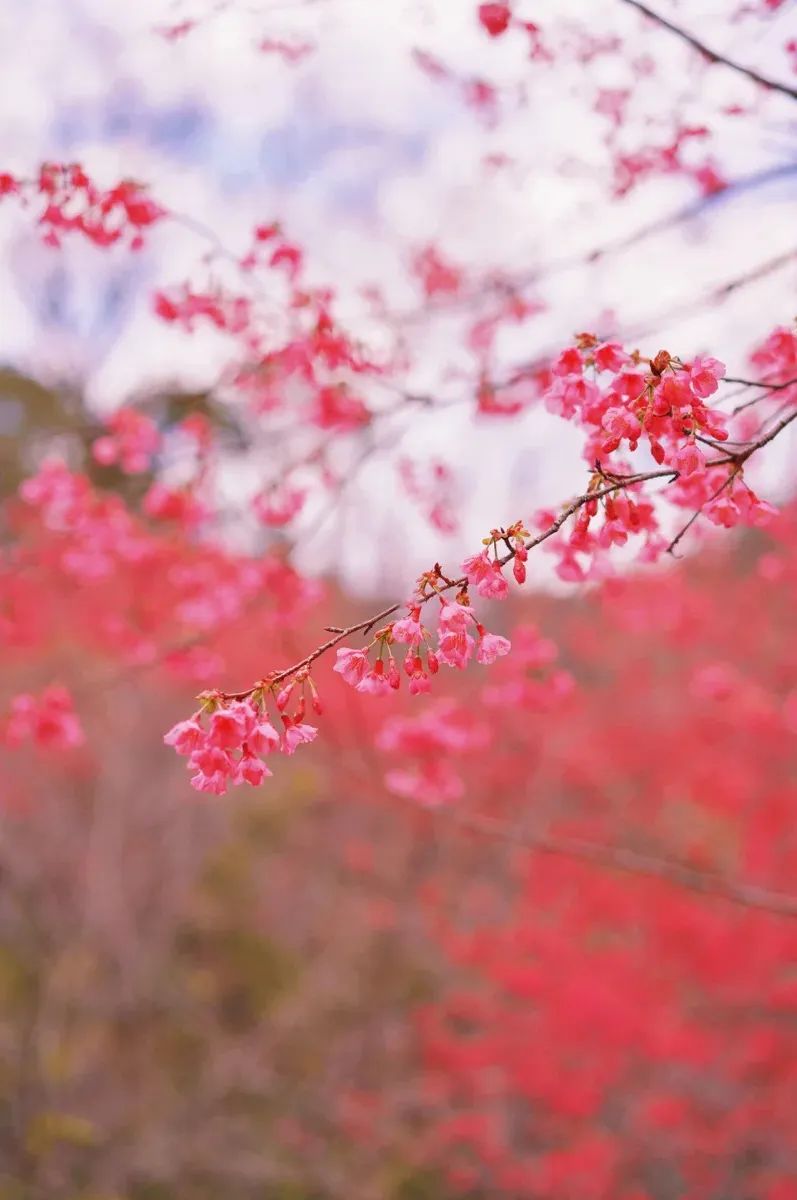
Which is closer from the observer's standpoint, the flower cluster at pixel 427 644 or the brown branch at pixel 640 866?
the flower cluster at pixel 427 644

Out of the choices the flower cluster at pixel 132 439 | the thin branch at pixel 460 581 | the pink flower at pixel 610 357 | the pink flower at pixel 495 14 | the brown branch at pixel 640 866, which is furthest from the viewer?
the flower cluster at pixel 132 439

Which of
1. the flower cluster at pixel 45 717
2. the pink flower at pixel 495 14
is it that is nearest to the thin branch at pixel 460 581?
the pink flower at pixel 495 14

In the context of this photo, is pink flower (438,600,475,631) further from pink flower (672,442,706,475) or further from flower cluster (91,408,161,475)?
flower cluster (91,408,161,475)

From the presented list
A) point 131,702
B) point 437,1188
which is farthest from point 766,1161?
point 131,702

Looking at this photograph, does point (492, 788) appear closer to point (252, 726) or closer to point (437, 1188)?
point (437, 1188)

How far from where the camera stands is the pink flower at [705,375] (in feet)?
5.43

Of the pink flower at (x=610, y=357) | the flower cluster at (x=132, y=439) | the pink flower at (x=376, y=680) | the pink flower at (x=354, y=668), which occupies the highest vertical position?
the flower cluster at (x=132, y=439)

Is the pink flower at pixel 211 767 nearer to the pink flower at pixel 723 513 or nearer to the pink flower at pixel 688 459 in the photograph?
the pink flower at pixel 688 459

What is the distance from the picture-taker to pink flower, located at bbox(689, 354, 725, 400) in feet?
5.43

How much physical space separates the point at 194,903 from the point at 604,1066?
4.09 metres

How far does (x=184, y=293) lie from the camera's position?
3.86 metres

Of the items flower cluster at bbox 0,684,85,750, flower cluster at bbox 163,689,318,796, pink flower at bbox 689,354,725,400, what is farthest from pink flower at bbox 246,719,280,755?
flower cluster at bbox 0,684,85,750

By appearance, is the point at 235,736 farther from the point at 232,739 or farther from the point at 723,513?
the point at 723,513

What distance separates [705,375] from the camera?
1660mm
